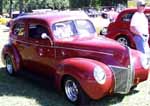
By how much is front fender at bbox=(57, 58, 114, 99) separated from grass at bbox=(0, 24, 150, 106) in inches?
23.0

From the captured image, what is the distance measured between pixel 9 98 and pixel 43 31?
165 cm

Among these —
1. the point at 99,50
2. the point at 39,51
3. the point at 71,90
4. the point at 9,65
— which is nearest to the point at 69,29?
the point at 39,51

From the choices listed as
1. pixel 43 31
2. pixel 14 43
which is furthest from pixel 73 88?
pixel 14 43

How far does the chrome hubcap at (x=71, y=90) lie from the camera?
7.31 meters

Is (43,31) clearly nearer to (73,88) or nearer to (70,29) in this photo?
(70,29)

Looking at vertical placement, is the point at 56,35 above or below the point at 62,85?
above

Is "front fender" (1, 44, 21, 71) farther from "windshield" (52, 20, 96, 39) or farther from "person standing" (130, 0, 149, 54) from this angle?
"person standing" (130, 0, 149, 54)

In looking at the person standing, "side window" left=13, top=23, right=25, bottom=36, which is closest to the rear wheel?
"side window" left=13, top=23, right=25, bottom=36

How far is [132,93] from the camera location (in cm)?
801

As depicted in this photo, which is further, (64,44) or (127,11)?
(127,11)

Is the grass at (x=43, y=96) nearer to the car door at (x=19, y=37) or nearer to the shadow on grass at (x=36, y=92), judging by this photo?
the shadow on grass at (x=36, y=92)

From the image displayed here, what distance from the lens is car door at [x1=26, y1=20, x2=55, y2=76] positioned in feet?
26.9

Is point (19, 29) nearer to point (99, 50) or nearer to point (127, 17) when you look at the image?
point (99, 50)

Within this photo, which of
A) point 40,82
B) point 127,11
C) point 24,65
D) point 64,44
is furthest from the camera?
point 127,11
